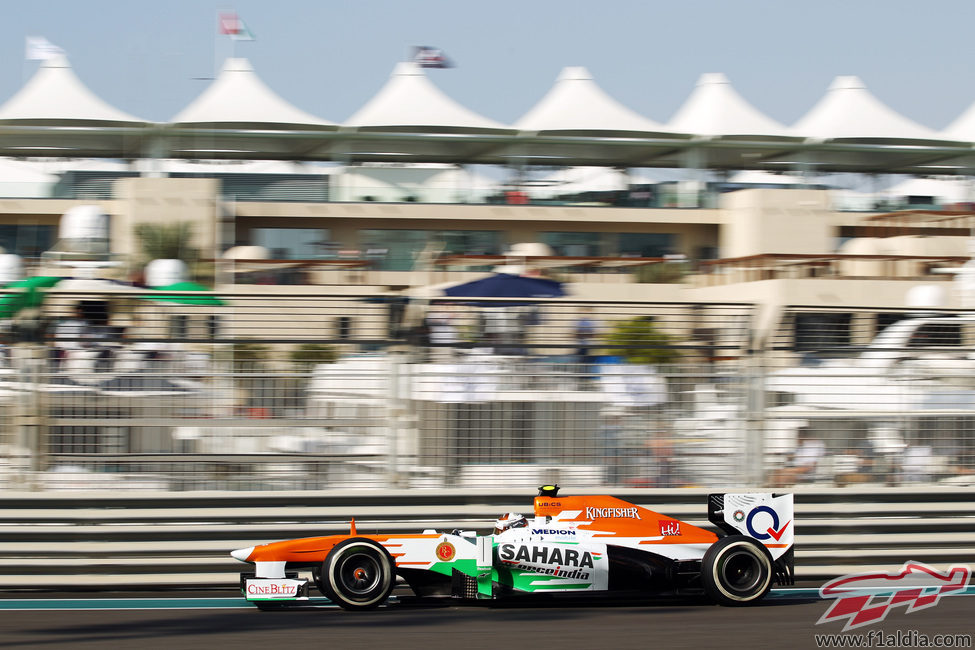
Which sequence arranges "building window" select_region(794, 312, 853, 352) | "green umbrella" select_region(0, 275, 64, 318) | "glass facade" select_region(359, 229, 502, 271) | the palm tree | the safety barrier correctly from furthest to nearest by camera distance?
"glass facade" select_region(359, 229, 502, 271) < the palm tree < "green umbrella" select_region(0, 275, 64, 318) < "building window" select_region(794, 312, 853, 352) < the safety barrier

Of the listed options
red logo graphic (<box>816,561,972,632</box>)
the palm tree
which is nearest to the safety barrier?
red logo graphic (<box>816,561,972,632</box>)

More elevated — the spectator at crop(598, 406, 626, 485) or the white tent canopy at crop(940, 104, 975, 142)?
the white tent canopy at crop(940, 104, 975, 142)

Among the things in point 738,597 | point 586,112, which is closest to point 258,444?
point 738,597

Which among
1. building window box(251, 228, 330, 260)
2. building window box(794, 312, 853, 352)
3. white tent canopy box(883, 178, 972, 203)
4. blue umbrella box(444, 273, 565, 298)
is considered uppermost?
white tent canopy box(883, 178, 972, 203)

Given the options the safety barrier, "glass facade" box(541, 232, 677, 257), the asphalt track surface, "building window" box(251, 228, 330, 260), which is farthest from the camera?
"glass facade" box(541, 232, 677, 257)

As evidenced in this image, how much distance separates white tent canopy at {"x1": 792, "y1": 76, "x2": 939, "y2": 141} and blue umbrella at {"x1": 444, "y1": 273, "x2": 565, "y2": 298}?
1686cm

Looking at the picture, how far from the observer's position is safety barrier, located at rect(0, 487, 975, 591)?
6906 millimetres

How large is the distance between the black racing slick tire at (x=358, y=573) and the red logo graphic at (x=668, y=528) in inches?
65.6

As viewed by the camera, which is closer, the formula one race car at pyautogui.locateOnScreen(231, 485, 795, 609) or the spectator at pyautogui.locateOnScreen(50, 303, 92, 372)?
the formula one race car at pyautogui.locateOnScreen(231, 485, 795, 609)

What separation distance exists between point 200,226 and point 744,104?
47.3 feet

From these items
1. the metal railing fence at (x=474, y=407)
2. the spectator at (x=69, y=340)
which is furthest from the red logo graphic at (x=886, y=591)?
the spectator at (x=69, y=340)

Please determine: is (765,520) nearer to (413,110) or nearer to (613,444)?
(613,444)

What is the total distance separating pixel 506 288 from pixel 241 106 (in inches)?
582

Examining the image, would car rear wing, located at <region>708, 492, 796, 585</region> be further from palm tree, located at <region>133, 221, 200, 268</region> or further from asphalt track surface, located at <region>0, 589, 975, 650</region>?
palm tree, located at <region>133, 221, 200, 268</region>
